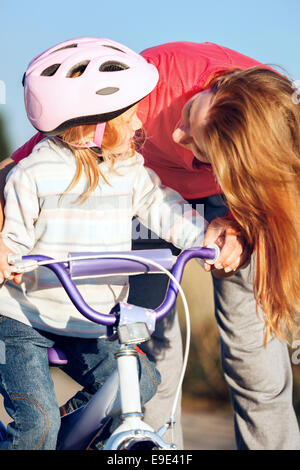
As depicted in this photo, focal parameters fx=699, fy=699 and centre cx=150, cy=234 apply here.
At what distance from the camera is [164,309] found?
1916mm

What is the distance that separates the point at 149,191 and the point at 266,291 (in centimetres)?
52

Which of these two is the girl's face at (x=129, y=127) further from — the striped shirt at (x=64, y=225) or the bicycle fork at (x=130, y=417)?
the bicycle fork at (x=130, y=417)

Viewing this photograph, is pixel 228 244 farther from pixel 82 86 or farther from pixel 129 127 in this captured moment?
pixel 82 86

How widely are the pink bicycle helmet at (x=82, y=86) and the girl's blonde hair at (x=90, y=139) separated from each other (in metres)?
0.06

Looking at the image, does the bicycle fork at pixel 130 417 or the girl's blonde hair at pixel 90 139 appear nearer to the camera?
the bicycle fork at pixel 130 417

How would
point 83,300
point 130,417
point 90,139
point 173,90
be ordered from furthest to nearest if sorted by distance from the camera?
point 173,90
point 90,139
point 83,300
point 130,417

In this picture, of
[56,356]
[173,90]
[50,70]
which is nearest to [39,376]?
[56,356]

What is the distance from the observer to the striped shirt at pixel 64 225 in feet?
7.07

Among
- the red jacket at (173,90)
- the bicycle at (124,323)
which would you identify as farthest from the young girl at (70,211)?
the red jacket at (173,90)

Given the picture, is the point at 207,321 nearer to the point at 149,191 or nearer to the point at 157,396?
the point at 157,396

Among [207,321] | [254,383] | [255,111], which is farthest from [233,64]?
[207,321]

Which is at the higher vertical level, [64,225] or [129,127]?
[129,127]

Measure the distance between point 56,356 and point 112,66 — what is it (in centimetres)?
95

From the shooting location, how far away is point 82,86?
2152 mm
